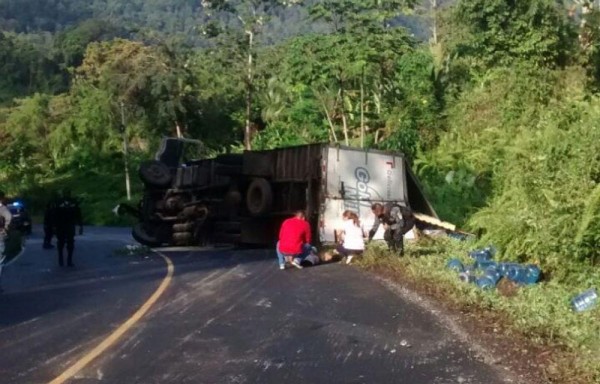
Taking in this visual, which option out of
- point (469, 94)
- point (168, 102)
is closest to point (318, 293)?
point (469, 94)

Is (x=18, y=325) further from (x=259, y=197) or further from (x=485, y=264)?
(x=259, y=197)

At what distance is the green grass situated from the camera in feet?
27.7

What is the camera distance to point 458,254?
18.2m

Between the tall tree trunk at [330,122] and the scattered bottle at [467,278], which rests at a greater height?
the tall tree trunk at [330,122]

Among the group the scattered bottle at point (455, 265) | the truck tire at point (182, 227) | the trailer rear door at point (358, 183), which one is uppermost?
the trailer rear door at point (358, 183)

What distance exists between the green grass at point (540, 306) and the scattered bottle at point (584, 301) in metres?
0.13

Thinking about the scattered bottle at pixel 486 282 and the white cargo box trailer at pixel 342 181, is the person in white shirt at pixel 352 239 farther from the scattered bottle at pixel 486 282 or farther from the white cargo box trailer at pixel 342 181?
the scattered bottle at pixel 486 282

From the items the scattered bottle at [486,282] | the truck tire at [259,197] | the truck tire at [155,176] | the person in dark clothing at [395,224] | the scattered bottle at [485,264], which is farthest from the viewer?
the truck tire at [155,176]

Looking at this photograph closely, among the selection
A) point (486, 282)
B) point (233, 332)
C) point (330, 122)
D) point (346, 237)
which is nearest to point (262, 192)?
point (346, 237)

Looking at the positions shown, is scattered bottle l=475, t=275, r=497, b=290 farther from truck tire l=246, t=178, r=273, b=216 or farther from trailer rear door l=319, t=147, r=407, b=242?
truck tire l=246, t=178, r=273, b=216

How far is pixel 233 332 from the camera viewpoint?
10.5 m

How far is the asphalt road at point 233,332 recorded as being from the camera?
835 centimetres

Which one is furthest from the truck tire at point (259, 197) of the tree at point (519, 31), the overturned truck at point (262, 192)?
the tree at point (519, 31)

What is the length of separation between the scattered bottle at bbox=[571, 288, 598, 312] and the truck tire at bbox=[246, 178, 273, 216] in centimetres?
1090
